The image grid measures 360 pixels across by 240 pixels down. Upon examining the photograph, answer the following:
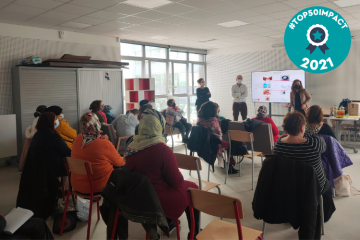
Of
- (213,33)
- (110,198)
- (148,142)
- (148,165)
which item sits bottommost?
(110,198)

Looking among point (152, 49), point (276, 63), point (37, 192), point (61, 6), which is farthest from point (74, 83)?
point (276, 63)

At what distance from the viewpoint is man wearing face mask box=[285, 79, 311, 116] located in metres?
5.93

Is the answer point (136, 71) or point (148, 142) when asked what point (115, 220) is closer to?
point (148, 142)

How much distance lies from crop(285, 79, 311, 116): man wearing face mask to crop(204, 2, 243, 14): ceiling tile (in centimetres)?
218

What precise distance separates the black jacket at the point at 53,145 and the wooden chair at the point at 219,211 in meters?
1.79

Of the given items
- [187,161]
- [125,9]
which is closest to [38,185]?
[187,161]

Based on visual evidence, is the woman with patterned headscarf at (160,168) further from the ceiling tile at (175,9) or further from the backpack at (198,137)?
the ceiling tile at (175,9)

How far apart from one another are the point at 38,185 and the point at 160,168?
4.35ft

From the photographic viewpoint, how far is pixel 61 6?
4426mm

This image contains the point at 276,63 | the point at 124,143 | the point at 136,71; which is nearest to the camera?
the point at 124,143

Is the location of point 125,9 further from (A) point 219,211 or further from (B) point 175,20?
(A) point 219,211

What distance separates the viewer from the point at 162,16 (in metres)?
5.23

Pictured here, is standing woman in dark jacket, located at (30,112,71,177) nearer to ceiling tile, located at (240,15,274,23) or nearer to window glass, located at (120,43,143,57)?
ceiling tile, located at (240,15,274,23)

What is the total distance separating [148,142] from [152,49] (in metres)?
6.77
